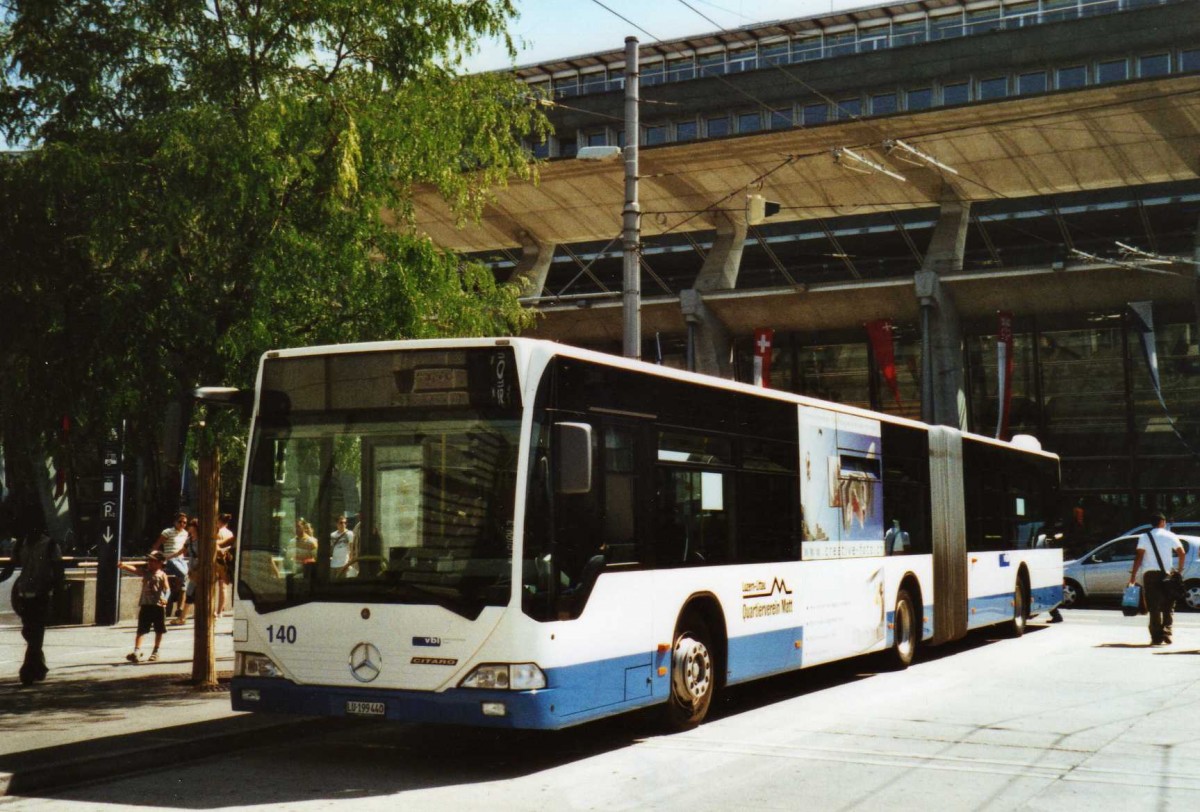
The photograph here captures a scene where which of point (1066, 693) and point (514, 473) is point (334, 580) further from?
point (1066, 693)

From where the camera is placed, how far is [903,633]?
1554 cm

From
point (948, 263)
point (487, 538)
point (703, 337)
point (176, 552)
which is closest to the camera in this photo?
point (487, 538)

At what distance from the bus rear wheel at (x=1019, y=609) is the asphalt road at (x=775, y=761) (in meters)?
6.26

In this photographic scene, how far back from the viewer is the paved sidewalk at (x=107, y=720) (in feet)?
28.3

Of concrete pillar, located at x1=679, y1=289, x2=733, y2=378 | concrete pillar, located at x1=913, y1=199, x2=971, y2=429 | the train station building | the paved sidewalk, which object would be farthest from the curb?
concrete pillar, located at x1=679, y1=289, x2=733, y2=378

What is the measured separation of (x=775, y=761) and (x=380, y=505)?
315cm

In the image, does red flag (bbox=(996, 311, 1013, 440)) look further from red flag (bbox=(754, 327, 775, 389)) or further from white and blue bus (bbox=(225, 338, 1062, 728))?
white and blue bus (bbox=(225, 338, 1062, 728))

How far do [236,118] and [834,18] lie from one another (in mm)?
38531

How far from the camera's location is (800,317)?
35156mm

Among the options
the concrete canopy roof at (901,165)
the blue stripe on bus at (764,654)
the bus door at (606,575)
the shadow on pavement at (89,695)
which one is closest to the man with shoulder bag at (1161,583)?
the blue stripe on bus at (764,654)

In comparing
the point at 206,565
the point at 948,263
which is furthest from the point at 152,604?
the point at 948,263

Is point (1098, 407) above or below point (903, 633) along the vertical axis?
above

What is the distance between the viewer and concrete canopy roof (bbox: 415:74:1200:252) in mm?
27156

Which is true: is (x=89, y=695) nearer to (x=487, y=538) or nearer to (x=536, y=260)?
(x=487, y=538)
